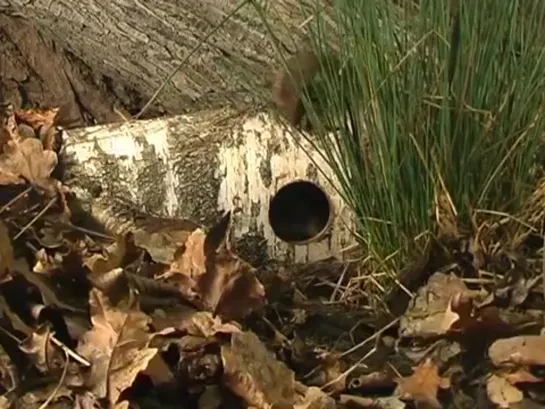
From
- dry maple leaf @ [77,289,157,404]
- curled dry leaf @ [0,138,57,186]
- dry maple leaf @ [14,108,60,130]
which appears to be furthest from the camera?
dry maple leaf @ [14,108,60,130]

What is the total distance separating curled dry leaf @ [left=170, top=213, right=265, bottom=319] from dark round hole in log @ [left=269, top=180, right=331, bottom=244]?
1.29ft

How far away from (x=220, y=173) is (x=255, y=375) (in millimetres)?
533

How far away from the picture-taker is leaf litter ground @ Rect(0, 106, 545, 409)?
1298mm

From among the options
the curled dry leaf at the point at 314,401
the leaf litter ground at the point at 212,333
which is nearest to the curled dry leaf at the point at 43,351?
the leaf litter ground at the point at 212,333

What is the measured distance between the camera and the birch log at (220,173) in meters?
1.75

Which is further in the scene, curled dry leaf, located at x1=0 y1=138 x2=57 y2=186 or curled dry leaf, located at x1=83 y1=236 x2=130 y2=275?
curled dry leaf, located at x1=0 y1=138 x2=57 y2=186

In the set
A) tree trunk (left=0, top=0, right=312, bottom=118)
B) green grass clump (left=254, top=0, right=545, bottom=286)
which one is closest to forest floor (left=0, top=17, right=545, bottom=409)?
green grass clump (left=254, top=0, right=545, bottom=286)

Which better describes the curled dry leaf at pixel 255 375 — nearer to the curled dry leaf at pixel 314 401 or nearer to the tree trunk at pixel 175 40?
the curled dry leaf at pixel 314 401

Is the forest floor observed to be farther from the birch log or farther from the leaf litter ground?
the birch log

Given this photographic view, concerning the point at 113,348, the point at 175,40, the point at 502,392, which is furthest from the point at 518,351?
the point at 175,40

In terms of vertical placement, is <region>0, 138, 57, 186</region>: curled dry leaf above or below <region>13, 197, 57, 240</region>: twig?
above

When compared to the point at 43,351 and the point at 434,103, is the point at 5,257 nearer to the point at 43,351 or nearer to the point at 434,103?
the point at 43,351

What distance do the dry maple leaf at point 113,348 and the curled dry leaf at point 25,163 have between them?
30 centimetres

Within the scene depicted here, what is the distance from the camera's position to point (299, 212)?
6.00 ft
